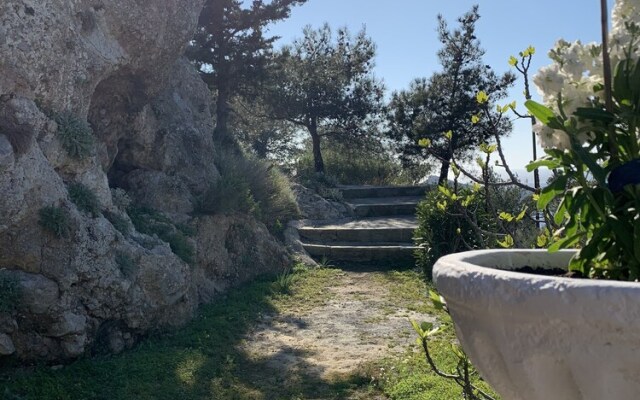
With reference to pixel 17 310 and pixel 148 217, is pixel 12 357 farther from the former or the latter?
pixel 148 217

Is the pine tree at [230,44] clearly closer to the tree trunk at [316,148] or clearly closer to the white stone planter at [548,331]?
the tree trunk at [316,148]

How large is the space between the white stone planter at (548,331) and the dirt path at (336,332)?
354cm

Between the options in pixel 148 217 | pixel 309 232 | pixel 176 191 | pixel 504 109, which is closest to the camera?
pixel 504 109

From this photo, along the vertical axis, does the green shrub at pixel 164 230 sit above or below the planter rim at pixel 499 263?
below

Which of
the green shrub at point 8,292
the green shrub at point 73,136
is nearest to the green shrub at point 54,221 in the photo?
the green shrub at point 8,292

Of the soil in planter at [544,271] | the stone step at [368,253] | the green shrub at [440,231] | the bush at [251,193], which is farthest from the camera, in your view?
the stone step at [368,253]

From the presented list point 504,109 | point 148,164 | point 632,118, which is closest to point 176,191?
point 148,164

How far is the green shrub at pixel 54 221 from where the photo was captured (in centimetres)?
507

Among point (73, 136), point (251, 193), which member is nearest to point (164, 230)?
point (73, 136)

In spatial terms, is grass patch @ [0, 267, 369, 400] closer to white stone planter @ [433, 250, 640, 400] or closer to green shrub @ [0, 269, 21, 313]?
green shrub @ [0, 269, 21, 313]

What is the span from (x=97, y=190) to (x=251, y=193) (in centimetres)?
457

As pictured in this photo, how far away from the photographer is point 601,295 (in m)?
1.26

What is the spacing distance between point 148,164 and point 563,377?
7712 millimetres

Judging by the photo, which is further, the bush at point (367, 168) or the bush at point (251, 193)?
the bush at point (367, 168)
